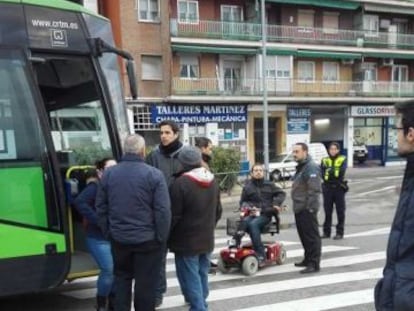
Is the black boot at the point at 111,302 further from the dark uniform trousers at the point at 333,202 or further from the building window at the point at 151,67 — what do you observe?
the building window at the point at 151,67

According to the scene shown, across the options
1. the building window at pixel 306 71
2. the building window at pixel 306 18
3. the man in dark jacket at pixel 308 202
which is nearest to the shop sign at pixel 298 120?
the building window at pixel 306 71

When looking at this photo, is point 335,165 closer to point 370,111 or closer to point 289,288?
point 289,288

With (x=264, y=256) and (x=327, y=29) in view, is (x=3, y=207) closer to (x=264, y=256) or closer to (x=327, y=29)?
(x=264, y=256)

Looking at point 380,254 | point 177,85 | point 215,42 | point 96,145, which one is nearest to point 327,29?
point 215,42

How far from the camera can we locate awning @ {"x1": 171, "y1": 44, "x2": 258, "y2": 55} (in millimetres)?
30125

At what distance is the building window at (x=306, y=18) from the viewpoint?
34.9 meters

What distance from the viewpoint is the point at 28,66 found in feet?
18.1

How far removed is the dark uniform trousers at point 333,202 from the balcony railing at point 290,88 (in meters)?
20.1

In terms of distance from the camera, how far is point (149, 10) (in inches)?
1193

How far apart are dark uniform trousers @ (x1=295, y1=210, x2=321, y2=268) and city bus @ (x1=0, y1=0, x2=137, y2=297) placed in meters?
3.26

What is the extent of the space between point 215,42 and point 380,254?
23135 mm

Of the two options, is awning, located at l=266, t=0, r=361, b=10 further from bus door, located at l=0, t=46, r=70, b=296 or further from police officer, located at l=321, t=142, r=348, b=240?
bus door, located at l=0, t=46, r=70, b=296

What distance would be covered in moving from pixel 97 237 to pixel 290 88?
28.9m

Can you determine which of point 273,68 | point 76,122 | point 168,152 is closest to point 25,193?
point 76,122
